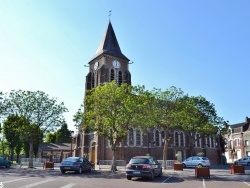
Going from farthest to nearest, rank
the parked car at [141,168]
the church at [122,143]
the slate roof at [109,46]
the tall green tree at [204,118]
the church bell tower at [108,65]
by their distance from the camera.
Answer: the slate roof at [109,46] < the church bell tower at [108,65] < the church at [122,143] < the tall green tree at [204,118] < the parked car at [141,168]

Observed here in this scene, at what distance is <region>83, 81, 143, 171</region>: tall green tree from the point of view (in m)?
25.9

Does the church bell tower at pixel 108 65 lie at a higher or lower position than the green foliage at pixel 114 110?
higher

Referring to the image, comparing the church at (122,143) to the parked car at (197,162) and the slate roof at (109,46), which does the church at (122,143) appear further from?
the parked car at (197,162)

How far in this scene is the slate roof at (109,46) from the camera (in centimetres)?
4726

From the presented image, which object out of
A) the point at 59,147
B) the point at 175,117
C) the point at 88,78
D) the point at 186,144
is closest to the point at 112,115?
the point at 175,117

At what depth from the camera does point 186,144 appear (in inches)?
2018

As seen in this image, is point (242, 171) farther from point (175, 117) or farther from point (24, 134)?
point (24, 134)

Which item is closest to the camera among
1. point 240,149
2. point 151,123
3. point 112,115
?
point 112,115

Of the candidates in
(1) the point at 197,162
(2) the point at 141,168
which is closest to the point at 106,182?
(2) the point at 141,168

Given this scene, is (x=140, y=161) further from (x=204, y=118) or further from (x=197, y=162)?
(x=204, y=118)

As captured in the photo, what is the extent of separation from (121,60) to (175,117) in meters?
22.3

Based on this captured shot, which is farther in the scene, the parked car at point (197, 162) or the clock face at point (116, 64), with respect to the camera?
the clock face at point (116, 64)

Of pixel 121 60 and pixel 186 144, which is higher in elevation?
pixel 121 60

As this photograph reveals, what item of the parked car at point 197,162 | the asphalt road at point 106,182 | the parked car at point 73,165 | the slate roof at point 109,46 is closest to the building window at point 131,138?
the parked car at point 197,162
